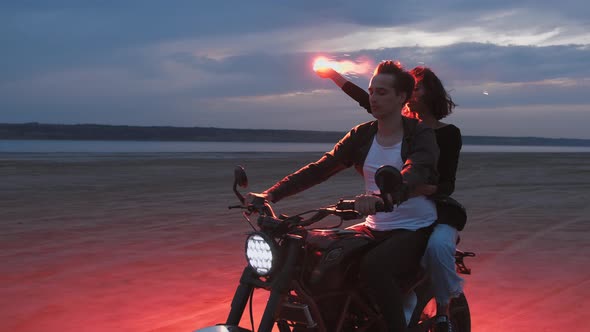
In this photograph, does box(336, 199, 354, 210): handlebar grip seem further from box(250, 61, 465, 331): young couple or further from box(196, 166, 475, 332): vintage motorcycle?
box(250, 61, 465, 331): young couple

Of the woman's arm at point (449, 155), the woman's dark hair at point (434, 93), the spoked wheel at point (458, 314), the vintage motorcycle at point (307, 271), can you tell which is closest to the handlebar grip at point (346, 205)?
the vintage motorcycle at point (307, 271)

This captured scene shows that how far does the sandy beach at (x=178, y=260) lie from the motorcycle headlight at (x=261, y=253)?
8.77 feet

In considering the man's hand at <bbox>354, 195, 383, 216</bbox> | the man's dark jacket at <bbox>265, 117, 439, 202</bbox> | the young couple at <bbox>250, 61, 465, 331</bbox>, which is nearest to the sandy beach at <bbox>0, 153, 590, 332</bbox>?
the young couple at <bbox>250, 61, 465, 331</bbox>

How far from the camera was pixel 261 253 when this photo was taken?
3369mm

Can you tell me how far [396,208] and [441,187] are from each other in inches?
16.2

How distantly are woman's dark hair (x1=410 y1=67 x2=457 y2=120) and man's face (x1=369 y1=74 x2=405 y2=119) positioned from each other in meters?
0.87

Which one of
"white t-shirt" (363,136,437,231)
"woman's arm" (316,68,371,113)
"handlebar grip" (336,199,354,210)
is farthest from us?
"woman's arm" (316,68,371,113)

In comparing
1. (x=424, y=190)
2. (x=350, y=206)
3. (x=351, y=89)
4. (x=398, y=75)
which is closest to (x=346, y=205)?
(x=350, y=206)

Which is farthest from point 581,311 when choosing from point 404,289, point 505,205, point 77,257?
point 505,205

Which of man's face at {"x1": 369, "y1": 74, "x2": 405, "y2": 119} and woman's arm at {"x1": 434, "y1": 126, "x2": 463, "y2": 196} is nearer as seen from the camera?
man's face at {"x1": 369, "y1": 74, "x2": 405, "y2": 119}

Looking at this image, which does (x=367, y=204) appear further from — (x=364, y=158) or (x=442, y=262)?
(x=442, y=262)

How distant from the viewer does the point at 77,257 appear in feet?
29.6

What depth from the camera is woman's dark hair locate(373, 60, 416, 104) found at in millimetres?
4043

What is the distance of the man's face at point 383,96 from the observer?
4020mm
